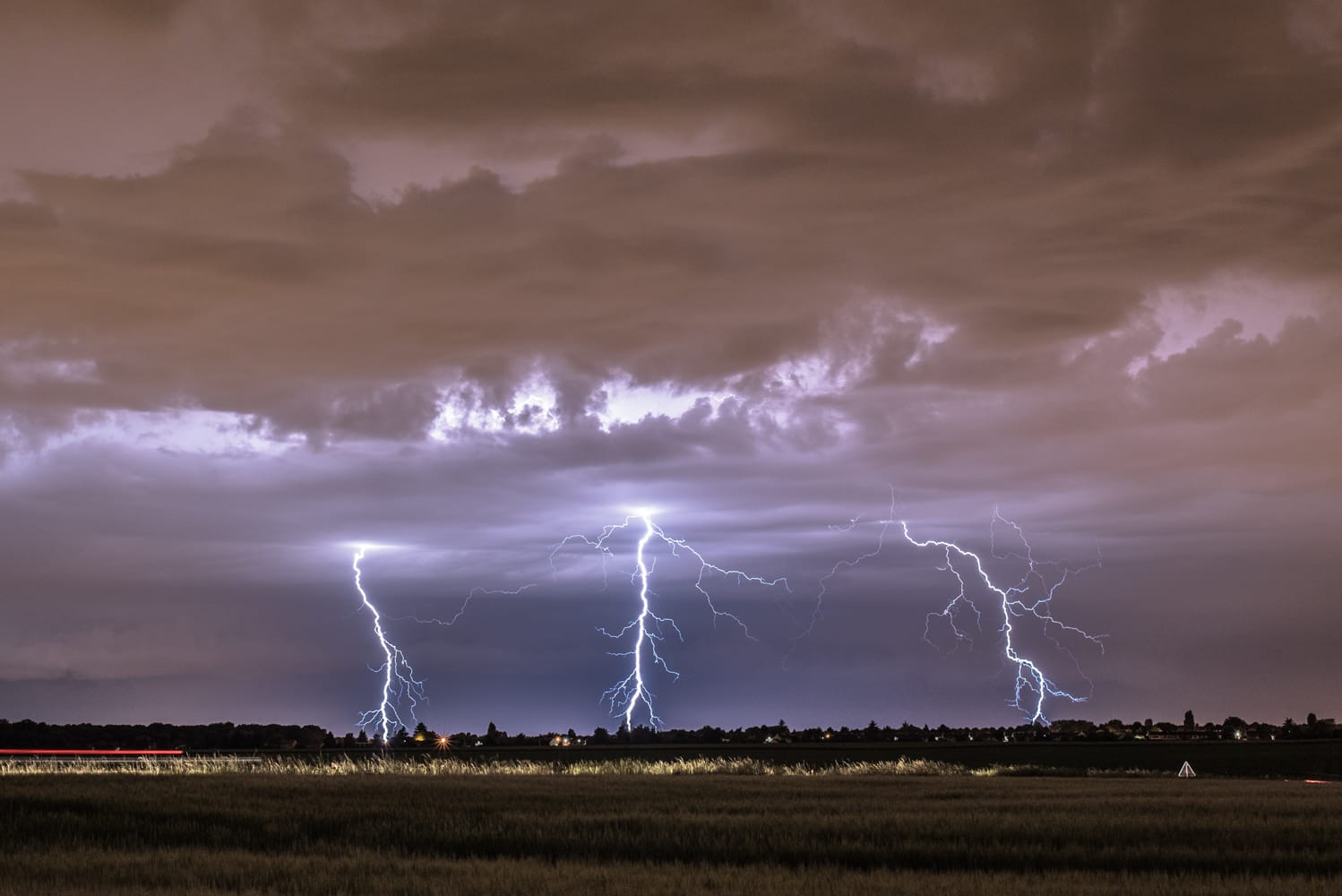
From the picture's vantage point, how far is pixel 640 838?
26.1 metres

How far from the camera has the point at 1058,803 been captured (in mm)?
35531

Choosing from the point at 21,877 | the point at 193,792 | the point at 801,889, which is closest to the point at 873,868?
the point at 801,889

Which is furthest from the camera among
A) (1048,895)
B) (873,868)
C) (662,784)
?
(662,784)

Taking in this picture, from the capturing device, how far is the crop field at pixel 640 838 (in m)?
19.5

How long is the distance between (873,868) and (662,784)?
24.1 metres

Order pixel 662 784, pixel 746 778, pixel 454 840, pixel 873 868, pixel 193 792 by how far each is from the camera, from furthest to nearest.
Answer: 1. pixel 746 778
2. pixel 662 784
3. pixel 193 792
4. pixel 454 840
5. pixel 873 868

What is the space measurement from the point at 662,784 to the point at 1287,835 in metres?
22.9

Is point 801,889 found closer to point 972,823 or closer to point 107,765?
point 972,823

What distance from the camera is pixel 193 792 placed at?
35.2 metres

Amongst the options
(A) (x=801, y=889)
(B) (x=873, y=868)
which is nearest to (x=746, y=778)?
(B) (x=873, y=868)

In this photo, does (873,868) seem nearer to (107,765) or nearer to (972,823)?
(972,823)

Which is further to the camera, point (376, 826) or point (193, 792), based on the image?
point (193, 792)

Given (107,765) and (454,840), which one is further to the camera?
(107,765)

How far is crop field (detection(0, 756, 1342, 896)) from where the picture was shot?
19547 mm
